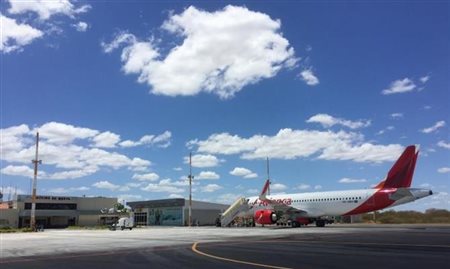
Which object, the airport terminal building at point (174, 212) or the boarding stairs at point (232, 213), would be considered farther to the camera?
the airport terminal building at point (174, 212)

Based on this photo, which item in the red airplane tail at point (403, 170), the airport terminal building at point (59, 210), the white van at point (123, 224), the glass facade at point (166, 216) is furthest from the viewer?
the airport terminal building at point (59, 210)

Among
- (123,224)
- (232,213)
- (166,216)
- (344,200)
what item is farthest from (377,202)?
(166,216)

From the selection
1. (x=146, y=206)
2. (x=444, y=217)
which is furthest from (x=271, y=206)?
(x=146, y=206)

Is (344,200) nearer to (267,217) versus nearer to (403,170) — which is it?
(403,170)

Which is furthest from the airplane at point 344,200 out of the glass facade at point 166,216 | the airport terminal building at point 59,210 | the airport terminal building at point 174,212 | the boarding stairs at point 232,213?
the airport terminal building at point 59,210

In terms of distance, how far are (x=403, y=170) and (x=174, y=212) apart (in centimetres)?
5907

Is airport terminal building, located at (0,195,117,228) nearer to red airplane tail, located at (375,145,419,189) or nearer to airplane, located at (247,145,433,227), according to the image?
airplane, located at (247,145,433,227)

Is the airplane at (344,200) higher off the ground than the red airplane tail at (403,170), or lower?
lower

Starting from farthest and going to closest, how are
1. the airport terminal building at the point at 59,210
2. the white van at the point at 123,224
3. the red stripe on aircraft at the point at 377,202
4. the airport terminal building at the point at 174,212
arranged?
the airport terminal building at the point at 59,210
the airport terminal building at the point at 174,212
the white van at the point at 123,224
the red stripe on aircraft at the point at 377,202

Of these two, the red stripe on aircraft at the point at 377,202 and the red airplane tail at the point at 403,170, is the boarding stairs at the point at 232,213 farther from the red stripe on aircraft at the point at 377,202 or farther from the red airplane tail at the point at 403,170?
the red airplane tail at the point at 403,170

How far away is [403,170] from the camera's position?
48250 millimetres

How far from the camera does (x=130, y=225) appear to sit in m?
73.4

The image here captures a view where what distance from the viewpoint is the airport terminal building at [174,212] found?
9562cm

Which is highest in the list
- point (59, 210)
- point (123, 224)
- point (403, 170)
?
point (403, 170)
